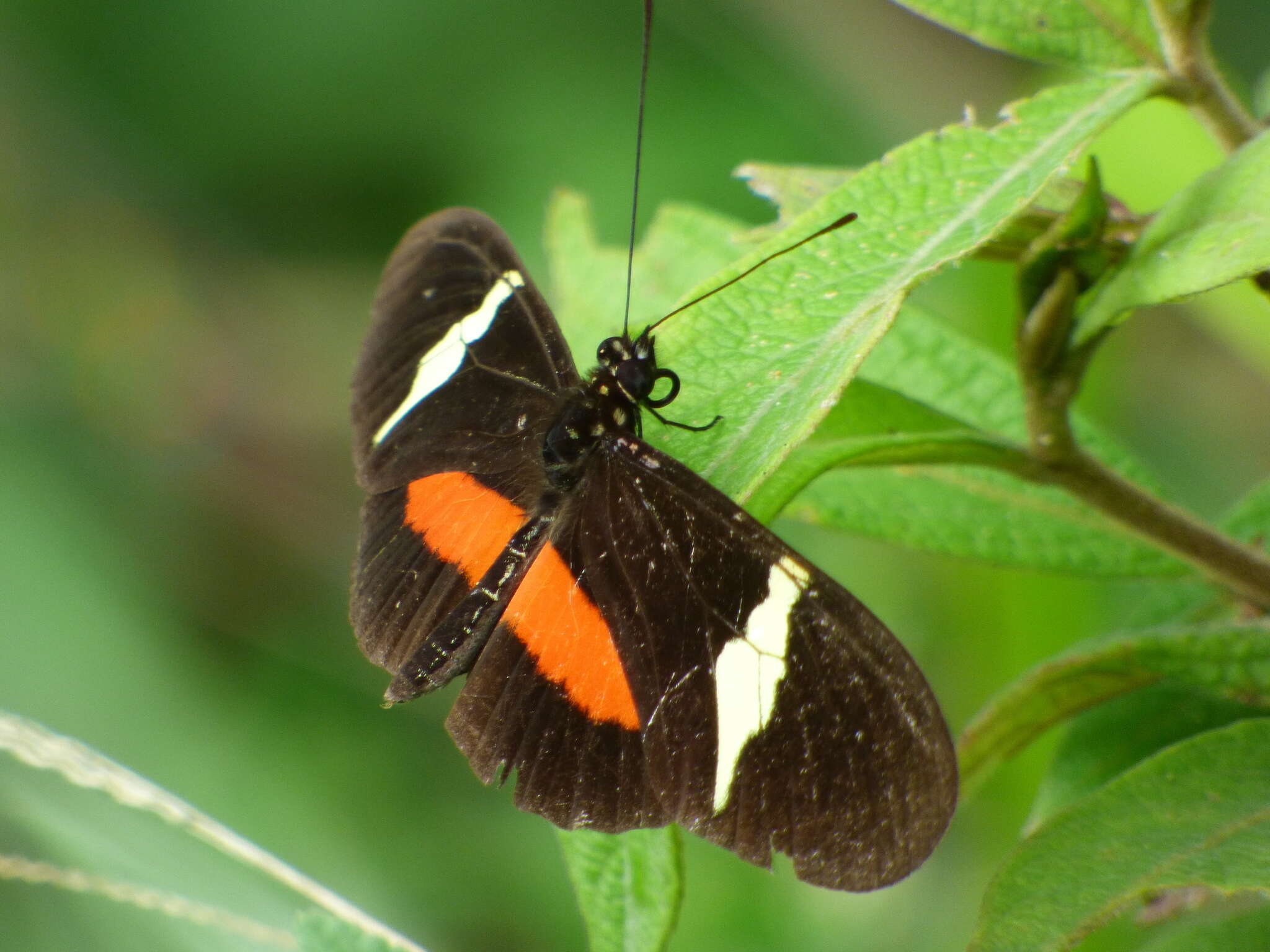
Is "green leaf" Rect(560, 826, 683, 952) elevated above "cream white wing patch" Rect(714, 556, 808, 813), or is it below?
below

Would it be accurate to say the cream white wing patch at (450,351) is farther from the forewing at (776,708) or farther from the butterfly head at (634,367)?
the forewing at (776,708)

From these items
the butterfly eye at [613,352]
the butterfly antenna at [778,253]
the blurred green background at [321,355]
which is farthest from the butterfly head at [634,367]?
the blurred green background at [321,355]

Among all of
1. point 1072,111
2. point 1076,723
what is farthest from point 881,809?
point 1072,111

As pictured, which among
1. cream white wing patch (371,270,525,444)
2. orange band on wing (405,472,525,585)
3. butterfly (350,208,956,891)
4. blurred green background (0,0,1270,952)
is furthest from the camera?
blurred green background (0,0,1270,952)

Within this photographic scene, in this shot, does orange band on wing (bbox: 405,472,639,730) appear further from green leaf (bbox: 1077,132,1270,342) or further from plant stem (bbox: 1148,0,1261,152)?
plant stem (bbox: 1148,0,1261,152)

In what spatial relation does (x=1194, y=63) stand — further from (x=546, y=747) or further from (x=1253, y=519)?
(x=546, y=747)

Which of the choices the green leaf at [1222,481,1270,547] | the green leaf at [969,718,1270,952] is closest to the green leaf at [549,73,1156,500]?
the green leaf at [969,718,1270,952]

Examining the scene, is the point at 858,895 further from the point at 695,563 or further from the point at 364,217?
the point at 364,217
